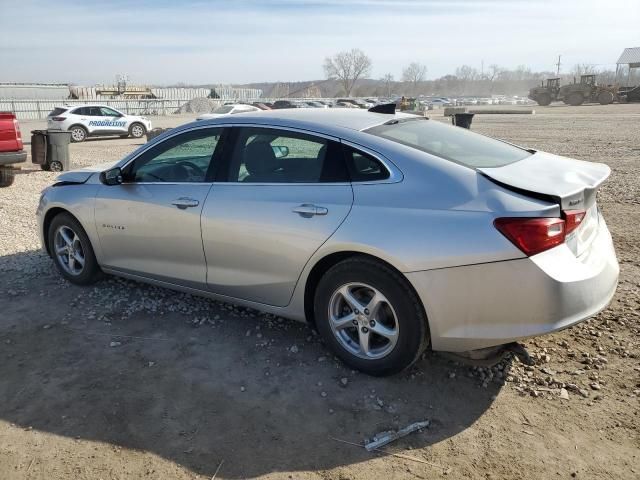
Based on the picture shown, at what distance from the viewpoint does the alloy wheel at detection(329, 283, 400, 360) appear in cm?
320

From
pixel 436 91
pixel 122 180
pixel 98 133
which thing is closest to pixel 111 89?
pixel 98 133

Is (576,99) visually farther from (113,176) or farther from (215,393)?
(215,393)

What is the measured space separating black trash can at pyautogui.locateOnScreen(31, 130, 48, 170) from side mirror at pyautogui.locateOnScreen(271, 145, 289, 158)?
1013 cm

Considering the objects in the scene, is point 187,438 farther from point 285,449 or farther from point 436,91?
point 436,91

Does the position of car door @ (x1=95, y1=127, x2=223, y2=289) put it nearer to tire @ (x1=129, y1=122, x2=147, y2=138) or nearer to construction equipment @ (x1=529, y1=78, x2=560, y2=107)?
tire @ (x1=129, y1=122, x2=147, y2=138)

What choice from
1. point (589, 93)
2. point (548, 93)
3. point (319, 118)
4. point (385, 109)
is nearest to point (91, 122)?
point (385, 109)

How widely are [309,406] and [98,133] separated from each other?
2197cm

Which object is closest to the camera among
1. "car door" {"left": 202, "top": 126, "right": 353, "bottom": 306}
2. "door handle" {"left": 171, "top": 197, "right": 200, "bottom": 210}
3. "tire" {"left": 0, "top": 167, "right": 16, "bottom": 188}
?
"car door" {"left": 202, "top": 126, "right": 353, "bottom": 306}

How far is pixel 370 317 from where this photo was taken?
3.23 meters

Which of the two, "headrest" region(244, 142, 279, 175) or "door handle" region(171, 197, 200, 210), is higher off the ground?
"headrest" region(244, 142, 279, 175)

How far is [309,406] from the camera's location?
10.1 feet

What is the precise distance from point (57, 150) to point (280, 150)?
10.4 metres

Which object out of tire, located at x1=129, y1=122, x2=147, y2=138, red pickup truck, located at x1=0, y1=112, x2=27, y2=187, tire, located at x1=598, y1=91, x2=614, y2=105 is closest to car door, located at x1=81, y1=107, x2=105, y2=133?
tire, located at x1=129, y1=122, x2=147, y2=138

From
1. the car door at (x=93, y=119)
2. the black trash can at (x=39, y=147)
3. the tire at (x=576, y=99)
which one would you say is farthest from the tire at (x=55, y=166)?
the tire at (x=576, y=99)
